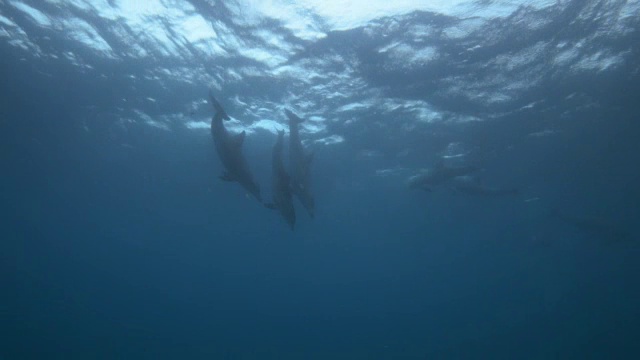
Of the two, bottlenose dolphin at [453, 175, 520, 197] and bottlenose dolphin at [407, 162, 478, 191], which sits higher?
bottlenose dolphin at [407, 162, 478, 191]

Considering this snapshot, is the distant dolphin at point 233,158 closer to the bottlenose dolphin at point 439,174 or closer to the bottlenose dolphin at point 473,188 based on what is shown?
the bottlenose dolphin at point 439,174

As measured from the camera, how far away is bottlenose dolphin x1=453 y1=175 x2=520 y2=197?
28027mm

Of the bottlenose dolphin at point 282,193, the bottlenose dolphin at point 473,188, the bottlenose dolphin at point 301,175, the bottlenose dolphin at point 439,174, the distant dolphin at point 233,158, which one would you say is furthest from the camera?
the bottlenose dolphin at point 473,188

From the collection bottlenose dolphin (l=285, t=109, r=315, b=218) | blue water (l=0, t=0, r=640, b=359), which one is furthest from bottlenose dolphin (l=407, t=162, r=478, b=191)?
bottlenose dolphin (l=285, t=109, r=315, b=218)

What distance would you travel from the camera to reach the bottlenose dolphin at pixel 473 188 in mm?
28027

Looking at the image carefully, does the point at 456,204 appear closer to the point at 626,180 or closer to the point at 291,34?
the point at 626,180

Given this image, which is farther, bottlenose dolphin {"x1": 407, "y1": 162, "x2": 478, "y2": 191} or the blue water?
bottlenose dolphin {"x1": 407, "y1": 162, "x2": 478, "y2": 191}

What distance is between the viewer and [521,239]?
159 feet

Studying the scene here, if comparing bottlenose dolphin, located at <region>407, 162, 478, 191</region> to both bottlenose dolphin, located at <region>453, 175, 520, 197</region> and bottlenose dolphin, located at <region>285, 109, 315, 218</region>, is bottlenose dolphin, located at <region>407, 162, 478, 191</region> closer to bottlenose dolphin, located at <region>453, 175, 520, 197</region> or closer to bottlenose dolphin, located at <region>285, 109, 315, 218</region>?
bottlenose dolphin, located at <region>453, 175, 520, 197</region>

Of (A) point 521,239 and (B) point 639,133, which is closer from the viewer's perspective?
(B) point 639,133

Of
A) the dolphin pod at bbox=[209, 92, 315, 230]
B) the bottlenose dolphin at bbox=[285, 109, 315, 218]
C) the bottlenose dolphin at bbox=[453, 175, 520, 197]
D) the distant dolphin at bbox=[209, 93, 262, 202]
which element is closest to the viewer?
the dolphin pod at bbox=[209, 92, 315, 230]

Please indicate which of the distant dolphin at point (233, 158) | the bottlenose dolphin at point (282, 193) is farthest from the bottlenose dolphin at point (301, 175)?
the distant dolphin at point (233, 158)

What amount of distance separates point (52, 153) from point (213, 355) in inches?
2897

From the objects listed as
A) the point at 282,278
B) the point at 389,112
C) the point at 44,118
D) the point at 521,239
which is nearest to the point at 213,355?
the point at 282,278
